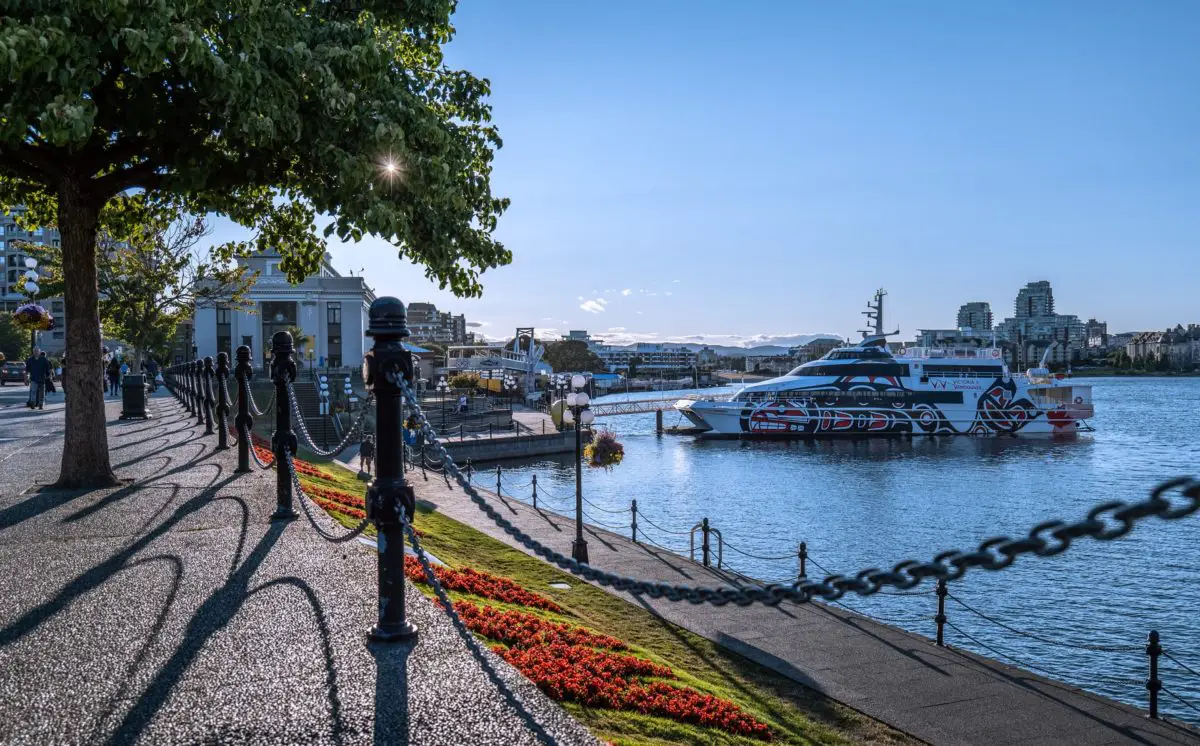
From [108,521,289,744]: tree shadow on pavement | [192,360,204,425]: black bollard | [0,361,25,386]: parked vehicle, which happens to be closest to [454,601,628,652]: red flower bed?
[108,521,289,744]: tree shadow on pavement

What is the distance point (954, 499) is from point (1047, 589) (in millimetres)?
17590

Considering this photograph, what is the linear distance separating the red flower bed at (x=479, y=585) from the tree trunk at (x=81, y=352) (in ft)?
17.5

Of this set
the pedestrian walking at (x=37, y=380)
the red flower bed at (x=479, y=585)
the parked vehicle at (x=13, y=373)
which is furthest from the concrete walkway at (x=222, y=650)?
the parked vehicle at (x=13, y=373)

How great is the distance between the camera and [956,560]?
306 centimetres

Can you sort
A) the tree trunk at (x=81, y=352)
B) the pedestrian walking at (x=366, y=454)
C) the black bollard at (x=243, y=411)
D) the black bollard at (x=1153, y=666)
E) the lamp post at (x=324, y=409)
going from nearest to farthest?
the black bollard at (x=1153, y=666), the tree trunk at (x=81, y=352), the black bollard at (x=243, y=411), the pedestrian walking at (x=366, y=454), the lamp post at (x=324, y=409)

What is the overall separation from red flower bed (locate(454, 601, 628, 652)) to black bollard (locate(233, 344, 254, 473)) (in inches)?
247

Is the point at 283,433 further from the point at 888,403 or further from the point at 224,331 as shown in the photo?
the point at 224,331

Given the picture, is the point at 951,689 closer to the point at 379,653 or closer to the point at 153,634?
the point at 379,653

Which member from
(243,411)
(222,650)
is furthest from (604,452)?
(222,650)

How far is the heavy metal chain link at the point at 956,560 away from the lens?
255cm

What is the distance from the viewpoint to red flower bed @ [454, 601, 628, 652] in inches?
242

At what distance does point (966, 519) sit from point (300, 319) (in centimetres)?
6042

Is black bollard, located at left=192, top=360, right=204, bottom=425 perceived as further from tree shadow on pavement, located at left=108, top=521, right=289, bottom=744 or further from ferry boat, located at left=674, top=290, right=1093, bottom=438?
ferry boat, located at left=674, top=290, right=1093, bottom=438

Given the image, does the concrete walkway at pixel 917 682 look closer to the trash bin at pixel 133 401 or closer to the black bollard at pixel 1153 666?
the black bollard at pixel 1153 666
